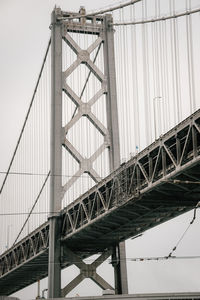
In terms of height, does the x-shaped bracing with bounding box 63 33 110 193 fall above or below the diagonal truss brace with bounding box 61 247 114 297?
above

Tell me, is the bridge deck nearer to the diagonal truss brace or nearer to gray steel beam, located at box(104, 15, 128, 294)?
the diagonal truss brace

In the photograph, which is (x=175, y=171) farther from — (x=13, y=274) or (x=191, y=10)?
(x=13, y=274)

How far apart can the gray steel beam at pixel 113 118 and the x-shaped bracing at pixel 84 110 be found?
48 cm

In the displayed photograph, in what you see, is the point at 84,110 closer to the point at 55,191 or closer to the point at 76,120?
the point at 76,120

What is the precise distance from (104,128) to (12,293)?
39.3 metres

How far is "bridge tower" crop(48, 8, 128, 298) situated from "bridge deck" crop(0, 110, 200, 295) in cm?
94

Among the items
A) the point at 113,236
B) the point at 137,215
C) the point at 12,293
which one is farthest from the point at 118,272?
the point at 12,293

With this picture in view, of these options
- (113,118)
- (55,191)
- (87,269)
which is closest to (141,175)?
(55,191)

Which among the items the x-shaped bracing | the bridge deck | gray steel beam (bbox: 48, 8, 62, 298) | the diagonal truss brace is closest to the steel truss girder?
the bridge deck

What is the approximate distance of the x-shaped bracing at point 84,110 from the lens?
54781 mm

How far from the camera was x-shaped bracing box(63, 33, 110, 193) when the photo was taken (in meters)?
54.8

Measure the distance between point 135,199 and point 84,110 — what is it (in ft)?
52.6

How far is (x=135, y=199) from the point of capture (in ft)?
139

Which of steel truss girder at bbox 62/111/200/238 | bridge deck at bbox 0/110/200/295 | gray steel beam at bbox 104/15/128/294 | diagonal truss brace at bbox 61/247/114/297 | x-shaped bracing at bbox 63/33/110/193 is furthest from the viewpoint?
diagonal truss brace at bbox 61/247/114/297
